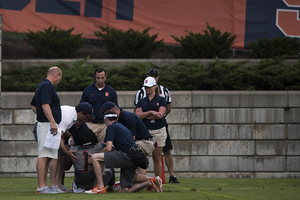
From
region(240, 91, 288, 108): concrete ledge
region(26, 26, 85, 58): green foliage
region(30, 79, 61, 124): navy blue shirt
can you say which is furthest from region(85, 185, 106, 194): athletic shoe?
region(26, 26, 85, 58): green foliage

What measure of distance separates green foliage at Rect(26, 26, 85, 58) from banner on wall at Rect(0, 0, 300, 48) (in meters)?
0.31

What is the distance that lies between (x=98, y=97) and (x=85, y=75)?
3323mm

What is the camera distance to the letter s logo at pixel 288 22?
12469mm

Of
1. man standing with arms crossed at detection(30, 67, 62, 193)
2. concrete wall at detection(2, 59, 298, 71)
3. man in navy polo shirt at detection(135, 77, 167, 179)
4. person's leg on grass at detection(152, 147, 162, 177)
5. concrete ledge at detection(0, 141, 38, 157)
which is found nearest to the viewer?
man standing with arms crossed at detection(30, 67, 62, 193)

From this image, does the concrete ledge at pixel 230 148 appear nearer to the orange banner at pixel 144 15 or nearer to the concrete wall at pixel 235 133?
the concrete wall at pixel 235 133

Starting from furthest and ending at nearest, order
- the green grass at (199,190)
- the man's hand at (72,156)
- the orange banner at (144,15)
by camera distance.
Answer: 1. the orange banner at (144,15)
2. the man's hand at (72,156)
3. the green grass at (199,190)

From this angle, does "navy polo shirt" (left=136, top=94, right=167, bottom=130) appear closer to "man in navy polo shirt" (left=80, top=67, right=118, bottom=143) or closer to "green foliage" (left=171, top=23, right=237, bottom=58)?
"man in navy polo shirt" (left=80, top=67, right=118, bottom=143)

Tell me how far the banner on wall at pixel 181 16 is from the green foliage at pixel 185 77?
184cm

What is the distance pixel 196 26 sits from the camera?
1265 centimetres

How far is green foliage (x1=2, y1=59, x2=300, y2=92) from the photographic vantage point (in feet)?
33.3

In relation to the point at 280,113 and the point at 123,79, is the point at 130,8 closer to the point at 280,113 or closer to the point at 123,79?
the point at 123,79

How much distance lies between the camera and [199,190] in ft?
22.5

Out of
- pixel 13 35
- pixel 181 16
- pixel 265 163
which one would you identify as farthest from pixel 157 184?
pixel 13 35

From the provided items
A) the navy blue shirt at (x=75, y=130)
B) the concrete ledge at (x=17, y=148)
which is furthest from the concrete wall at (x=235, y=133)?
the navy blue shirt at (x=75, y=130)
